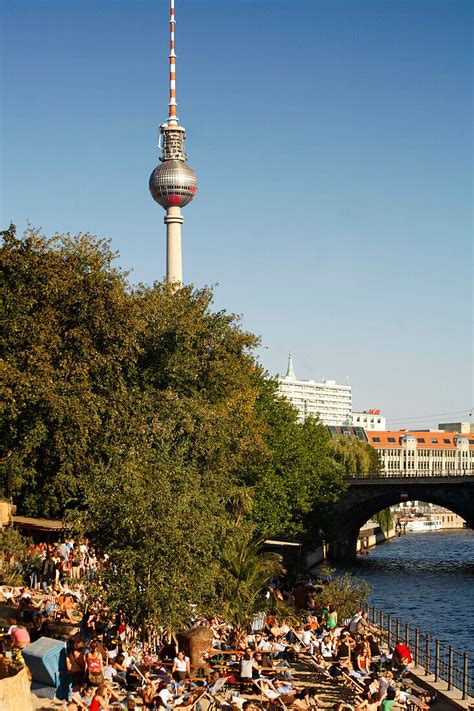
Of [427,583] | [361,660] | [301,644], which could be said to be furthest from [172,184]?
[361,660]

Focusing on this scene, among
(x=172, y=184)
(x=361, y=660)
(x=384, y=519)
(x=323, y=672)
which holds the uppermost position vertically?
(x=172, y=184)

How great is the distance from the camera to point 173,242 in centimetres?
12125

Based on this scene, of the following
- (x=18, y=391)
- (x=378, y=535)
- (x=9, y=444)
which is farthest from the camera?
(x=378, y=535)

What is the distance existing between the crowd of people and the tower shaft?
86545 mm

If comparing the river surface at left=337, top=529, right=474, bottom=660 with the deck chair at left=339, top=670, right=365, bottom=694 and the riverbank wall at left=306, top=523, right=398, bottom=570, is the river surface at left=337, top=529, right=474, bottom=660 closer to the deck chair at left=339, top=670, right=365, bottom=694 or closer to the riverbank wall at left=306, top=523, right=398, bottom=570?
the riverbank wall at left=306, top=523, right=398, bottom=570

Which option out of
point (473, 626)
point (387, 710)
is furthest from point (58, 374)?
point (473, 626)

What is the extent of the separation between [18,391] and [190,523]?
1203 centimetres

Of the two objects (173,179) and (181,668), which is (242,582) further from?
(173,179)

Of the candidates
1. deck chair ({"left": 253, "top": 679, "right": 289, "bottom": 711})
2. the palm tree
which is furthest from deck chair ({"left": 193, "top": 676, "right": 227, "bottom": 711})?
the palm tree

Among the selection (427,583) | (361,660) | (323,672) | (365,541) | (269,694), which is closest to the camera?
(269,694)

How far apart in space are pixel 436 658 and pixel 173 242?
97.6 m

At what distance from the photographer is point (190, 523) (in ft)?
81.0

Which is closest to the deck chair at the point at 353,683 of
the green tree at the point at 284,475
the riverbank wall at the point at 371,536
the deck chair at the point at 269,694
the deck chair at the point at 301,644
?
the deck chair at the point at 269,694

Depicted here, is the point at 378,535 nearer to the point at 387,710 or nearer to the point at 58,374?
the point at 58,374
